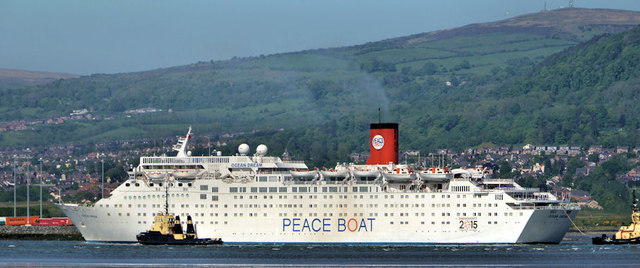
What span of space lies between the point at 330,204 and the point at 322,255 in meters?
5.99

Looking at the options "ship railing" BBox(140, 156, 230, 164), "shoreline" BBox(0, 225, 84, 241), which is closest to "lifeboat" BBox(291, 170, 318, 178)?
"ship railing" BBox(140, 156, 230, 164)

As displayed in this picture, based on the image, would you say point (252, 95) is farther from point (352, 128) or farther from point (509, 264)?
point (509, 264)

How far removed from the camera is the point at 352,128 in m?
142

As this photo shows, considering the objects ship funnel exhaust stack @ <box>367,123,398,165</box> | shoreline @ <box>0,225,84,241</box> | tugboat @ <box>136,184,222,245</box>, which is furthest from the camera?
shoreline @ <box>0,225,84,241</box>

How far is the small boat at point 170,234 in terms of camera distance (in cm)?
7244

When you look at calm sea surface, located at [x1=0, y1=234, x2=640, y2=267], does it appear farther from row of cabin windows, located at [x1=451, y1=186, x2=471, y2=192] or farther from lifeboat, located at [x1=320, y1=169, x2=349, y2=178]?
lifeboat, located at [x1=320, y1=169, x2=349, y2=178]

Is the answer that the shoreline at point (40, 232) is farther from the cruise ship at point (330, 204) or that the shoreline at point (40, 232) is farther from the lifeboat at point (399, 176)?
the lifeboat at point (399, 176)

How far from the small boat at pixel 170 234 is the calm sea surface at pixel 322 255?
50 cm

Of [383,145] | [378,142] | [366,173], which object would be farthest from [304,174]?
[383,145]

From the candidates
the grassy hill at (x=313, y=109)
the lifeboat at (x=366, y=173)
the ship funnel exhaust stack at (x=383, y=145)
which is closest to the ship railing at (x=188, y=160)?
the lifeboat at (x=366, y=173)

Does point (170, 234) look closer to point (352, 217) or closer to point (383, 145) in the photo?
point (352, 217)

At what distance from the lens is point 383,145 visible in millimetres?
76438

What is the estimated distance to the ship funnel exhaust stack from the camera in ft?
250

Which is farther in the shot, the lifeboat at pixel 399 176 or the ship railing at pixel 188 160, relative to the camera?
the ship railing at pixel 188 160
